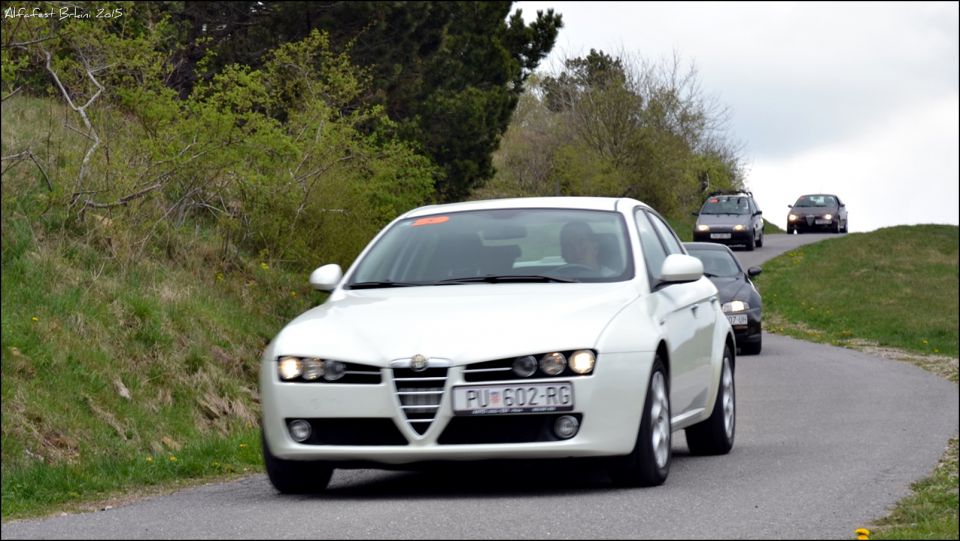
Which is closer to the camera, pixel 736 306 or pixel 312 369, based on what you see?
pixel 312 369

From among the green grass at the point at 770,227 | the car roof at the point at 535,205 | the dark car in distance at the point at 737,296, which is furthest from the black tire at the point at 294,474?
the green grass at the point at 770,227

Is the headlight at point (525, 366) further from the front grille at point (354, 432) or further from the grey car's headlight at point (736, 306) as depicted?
the grey car's headlight at point (736, 306)

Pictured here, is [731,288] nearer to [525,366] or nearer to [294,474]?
[294,474]

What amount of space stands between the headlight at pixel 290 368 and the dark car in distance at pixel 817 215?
59.2m

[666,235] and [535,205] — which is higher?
[535,205]

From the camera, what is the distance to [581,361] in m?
8.52

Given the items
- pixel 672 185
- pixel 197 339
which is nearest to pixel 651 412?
pixel 197 339

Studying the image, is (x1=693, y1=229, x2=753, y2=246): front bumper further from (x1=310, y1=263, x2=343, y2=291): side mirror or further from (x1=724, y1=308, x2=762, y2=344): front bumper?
(x1=310, y1=263, x2=343, y2=291): side mirror

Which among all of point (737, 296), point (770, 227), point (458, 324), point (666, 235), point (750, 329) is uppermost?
point (666, 235)

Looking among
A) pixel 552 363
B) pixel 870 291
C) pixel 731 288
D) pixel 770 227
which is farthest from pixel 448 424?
pixel 770 227

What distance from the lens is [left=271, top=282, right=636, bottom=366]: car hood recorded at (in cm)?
847

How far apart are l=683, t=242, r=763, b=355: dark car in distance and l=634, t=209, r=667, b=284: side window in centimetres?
1346

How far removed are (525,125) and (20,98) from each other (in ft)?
165

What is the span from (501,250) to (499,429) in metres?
1.76
